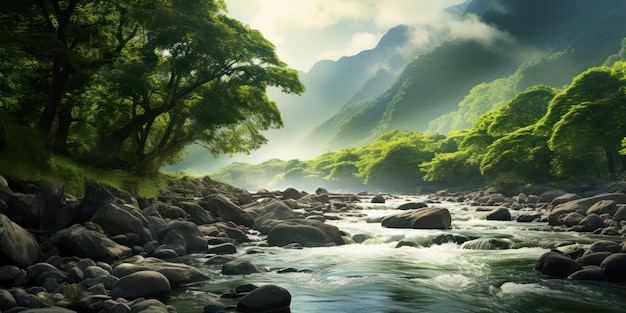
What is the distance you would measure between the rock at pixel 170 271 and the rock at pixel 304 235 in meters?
5.62

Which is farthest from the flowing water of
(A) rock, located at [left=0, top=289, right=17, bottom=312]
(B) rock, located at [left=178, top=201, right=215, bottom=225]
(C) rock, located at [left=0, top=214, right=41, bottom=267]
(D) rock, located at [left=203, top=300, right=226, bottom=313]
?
(B) rock, located at [left=178, top=201, right=215, bottom=225]

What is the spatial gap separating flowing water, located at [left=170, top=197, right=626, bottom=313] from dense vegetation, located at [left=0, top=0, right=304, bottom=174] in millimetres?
9415

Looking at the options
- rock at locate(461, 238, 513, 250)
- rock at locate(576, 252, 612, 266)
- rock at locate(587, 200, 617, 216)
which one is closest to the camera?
rock at locate(576, 252, 612, 266)

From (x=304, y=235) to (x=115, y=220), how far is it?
583 centimetres

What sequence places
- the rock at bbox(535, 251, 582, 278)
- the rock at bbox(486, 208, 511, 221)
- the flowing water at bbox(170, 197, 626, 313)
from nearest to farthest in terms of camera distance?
the flowing water at bbox(170, 197, 626, 313)
the rock at bbox(535, 251, 582, 278)
the rock at bbox(486, 208, 511, 221)

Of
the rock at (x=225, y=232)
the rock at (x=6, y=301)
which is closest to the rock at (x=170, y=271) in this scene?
the rock at (x=6, y=301)

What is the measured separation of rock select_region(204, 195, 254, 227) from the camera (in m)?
19.0

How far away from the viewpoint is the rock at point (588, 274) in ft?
29.5

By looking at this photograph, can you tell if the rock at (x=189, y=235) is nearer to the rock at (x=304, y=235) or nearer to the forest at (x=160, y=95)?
the rock at (x=304, y=235)

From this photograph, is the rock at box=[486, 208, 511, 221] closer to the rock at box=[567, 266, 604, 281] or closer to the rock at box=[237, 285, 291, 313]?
the rock at box=[567, 266, 604, 281]

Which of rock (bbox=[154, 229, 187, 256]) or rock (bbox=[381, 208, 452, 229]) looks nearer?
rock (bbox=[154, 229, 187, 256])

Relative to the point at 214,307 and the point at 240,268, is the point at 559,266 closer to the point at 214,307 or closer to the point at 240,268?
the point at 240,268

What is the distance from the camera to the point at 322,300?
7.89 metres

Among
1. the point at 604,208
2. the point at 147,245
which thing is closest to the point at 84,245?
the point at 147,245
